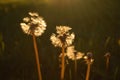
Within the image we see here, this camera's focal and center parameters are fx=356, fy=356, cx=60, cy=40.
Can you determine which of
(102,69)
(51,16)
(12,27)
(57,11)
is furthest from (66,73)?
(57,11)

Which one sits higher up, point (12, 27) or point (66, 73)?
point (12, 27)

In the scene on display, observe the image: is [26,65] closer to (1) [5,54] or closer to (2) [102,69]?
(1) [5,54]

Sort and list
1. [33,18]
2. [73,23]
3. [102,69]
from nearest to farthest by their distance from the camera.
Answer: [33,18], [102,69], [73,23]

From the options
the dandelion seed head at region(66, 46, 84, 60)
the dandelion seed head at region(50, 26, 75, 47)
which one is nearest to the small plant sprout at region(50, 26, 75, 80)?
the dandelion seed head at region(50, 26, 75, 47)

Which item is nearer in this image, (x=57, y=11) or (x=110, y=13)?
(x=110, y=13)

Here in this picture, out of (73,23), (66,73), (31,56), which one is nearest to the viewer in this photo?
(66,73)

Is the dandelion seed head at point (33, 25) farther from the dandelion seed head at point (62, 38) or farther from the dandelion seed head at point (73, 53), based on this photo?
the dandelion seed head at point (73, 53)

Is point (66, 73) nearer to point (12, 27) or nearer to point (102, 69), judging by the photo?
point (102, 69)

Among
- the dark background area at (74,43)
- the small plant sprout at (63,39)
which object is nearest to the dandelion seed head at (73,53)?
the small plant sprout at (63,39)
